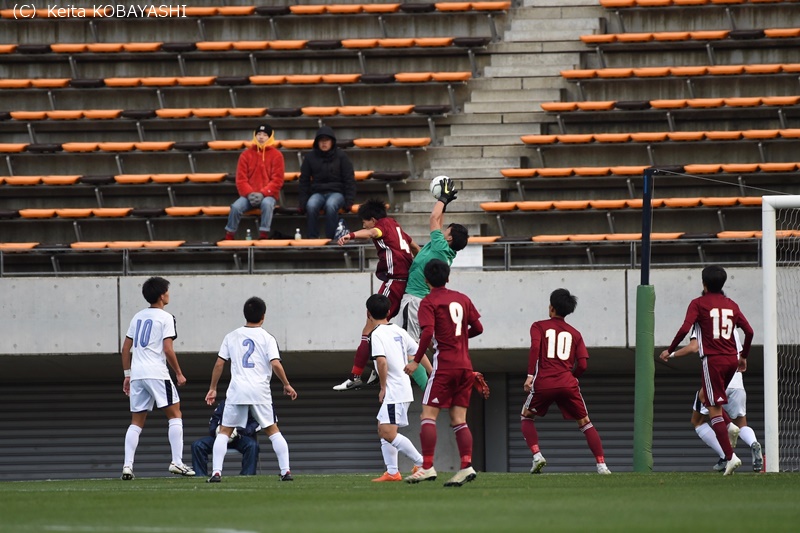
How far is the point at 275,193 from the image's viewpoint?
A: 1747cm

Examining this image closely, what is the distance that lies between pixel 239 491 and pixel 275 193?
837 cm

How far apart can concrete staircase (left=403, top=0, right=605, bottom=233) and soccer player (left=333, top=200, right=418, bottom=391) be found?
202 inches

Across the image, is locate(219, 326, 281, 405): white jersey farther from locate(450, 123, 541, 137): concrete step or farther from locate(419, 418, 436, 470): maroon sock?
locate(450, 123, 541, 137): concrete step

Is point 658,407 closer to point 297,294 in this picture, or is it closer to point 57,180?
point 297,294

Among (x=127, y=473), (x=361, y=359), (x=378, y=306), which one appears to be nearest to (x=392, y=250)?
(x=361, y=359)

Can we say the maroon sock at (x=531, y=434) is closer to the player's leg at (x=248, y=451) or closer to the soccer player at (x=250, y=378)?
the soccer player at (x=250, y=378)

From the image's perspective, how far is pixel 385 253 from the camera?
12.3m

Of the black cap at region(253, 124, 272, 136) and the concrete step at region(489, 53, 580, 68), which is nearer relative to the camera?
the black cap at region(253, 124, 272, 136)

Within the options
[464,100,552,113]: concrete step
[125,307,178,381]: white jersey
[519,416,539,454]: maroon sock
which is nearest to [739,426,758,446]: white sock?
[519,416,539,454]: maroon sock

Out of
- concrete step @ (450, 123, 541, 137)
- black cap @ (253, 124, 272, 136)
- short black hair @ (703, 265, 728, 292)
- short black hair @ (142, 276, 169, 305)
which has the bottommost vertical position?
short black hair @ (142, 276, 169, 305)

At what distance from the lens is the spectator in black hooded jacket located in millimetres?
17141

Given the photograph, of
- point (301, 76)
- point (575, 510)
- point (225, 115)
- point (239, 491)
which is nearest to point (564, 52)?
point (301, 76)

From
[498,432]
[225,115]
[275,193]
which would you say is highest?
[225,115]

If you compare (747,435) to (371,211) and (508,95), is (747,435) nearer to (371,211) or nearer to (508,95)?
(371,211)
